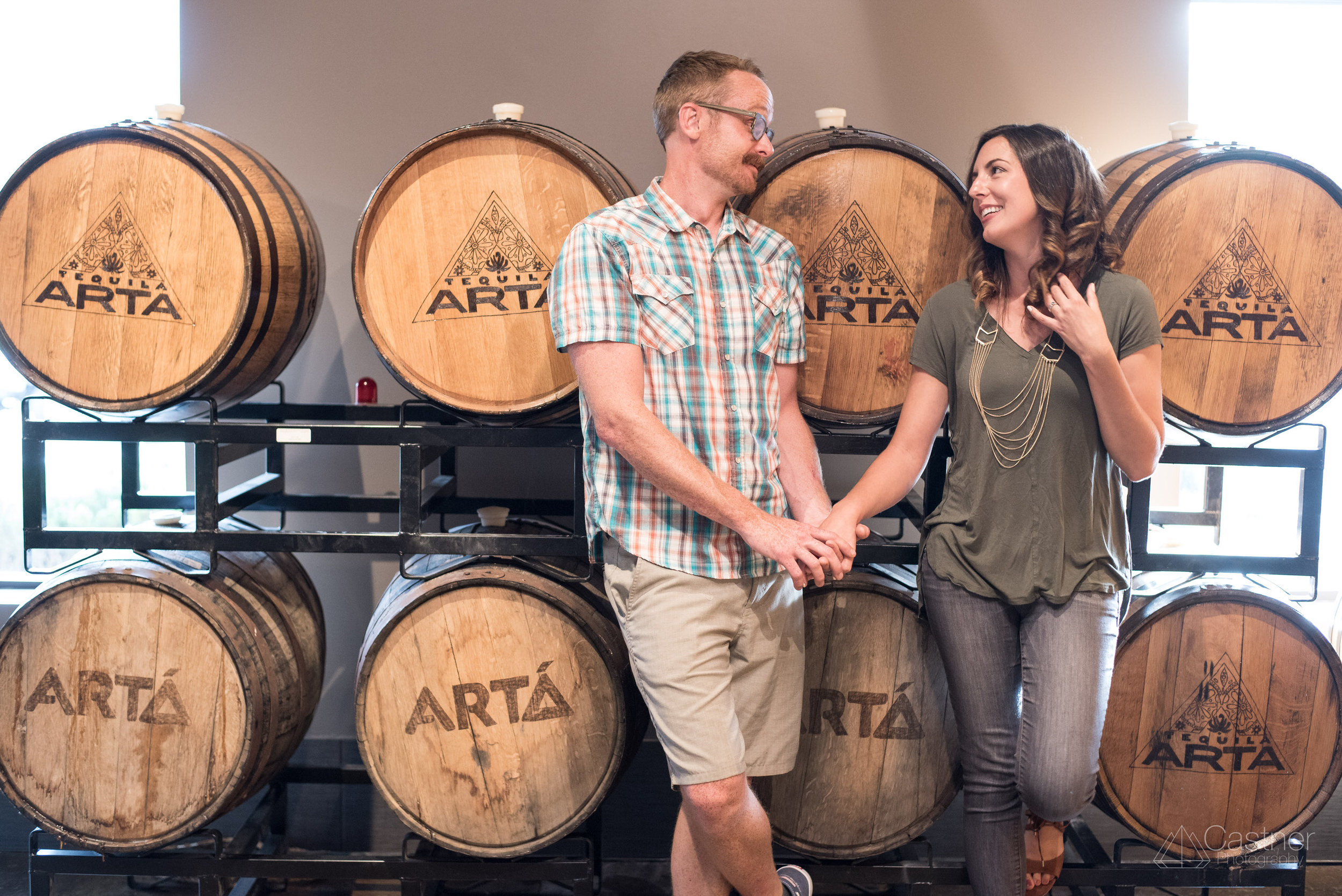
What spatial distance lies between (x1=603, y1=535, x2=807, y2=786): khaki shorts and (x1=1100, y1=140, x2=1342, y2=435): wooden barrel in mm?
996

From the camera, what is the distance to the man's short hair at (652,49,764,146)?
1752 millimetres

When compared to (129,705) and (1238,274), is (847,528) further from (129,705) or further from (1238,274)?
(129,705)

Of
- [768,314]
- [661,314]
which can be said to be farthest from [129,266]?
[768,314]

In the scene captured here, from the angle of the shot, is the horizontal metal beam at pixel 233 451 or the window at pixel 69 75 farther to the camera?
the window at pixel 69 75

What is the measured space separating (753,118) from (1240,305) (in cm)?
111

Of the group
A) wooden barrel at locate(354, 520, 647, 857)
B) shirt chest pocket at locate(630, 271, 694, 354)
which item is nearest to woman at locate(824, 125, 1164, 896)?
shirt chest pocket at locate(630, 271, 694, 354)

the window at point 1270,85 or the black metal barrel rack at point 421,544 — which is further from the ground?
the window at point 1270,85

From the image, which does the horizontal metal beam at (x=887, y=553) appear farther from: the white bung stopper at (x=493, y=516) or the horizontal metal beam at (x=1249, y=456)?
the white bung stopper at (x=493, y=516)

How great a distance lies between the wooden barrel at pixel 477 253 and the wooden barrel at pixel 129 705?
0.74m

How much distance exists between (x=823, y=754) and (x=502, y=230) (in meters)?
1.35

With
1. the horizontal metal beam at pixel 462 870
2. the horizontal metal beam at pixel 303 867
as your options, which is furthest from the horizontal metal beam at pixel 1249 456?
the horizontal metal beam at pixel 303 867

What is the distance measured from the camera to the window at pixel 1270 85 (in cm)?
274

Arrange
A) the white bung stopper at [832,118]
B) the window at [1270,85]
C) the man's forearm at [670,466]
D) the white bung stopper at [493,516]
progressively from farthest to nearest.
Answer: the window at [1270,85] → the white bung stopper at [493,516] → the white bung stopper at [832,118] → the man's forearm at [670,466]

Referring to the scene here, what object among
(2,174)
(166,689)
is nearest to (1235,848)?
(166,689)
